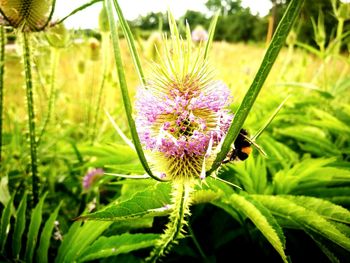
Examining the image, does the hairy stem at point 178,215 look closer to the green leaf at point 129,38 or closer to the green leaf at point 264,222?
the green leaf at point 264,222

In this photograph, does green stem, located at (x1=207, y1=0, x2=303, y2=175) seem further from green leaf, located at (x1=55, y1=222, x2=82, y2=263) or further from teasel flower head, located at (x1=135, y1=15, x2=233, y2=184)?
green leaf, located at (x1=55, y1=222, x2=82, y2=263)

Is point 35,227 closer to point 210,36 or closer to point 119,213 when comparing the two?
point 119,213

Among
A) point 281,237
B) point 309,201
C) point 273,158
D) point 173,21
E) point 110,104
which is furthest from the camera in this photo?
point 110,104

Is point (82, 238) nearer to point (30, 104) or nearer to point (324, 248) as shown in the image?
point (30, 104)

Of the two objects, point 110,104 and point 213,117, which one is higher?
point 213,117

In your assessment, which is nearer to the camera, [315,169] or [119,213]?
[119,213]

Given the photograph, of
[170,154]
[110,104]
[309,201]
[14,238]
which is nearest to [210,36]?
[170,154]

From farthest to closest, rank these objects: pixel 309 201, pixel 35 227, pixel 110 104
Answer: pixel 110 104 < pixel 35 227 < pixel 309 201

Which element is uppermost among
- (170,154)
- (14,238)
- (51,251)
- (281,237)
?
(170,154)
